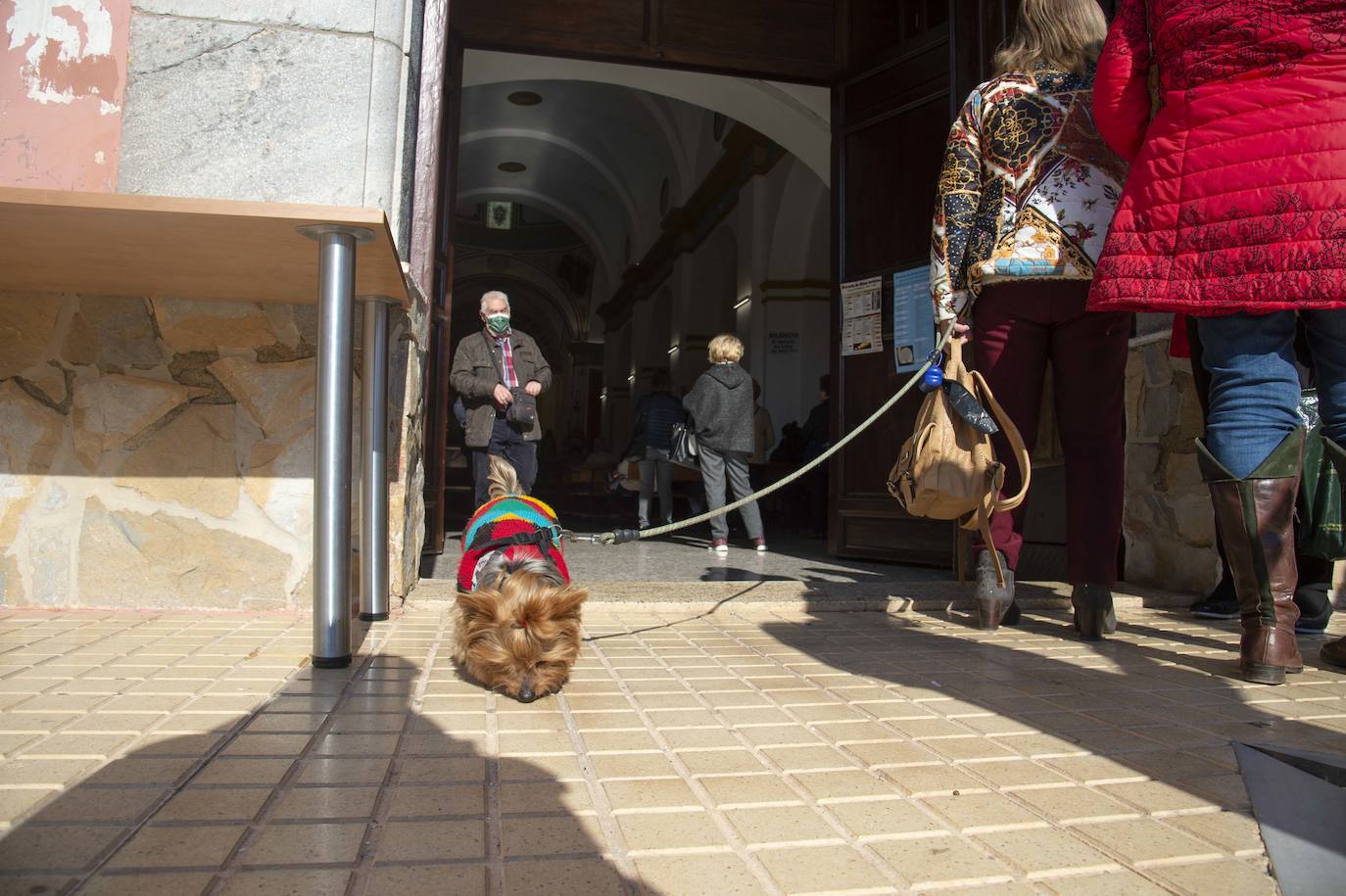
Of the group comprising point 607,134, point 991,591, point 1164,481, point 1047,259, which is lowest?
point 991,591

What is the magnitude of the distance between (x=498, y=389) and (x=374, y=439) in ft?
7.97

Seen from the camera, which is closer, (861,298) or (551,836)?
(551,836)

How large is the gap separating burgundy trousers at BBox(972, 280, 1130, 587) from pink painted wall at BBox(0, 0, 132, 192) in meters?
3.17

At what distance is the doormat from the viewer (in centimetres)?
127

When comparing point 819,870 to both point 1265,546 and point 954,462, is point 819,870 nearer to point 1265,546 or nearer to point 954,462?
point 1265,546

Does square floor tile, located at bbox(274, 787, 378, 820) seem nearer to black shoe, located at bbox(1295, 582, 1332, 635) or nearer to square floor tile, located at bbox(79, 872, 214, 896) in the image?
square floor tile, located at bbox(79, 872, 214, 896)

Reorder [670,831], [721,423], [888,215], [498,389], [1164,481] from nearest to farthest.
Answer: [670,831]
[1164,481]
[498,389]
[888,215]
[721,423]

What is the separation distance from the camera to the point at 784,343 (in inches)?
518

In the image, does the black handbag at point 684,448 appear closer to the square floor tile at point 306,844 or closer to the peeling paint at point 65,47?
the peeling paint at point 65,47

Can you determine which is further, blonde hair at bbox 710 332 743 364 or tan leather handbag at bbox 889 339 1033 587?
blonde hair at bbox 710 332 743 364

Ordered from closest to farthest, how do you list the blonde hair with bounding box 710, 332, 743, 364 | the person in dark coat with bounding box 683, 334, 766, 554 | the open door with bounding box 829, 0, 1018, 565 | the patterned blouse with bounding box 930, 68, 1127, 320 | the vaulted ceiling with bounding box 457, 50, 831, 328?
1. the patterned blouse with bounding box 930, 68, 1127, 320
2. the open door with bounding box 829, 0, 1018, 565
3. the person in dark coat with bounding box 683, 334, 766, 554
4. the blonde hair with bounding box 710, 332, 743, 364
5. the vaulted ceiling with bounding box 457, 50, 831, 328

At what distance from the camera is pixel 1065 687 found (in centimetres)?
243

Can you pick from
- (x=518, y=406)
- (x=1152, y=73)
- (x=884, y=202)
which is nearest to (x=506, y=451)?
(x=518, y=406)

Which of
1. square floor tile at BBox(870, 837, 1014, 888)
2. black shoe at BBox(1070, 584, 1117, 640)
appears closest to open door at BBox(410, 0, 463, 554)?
black shoe at BBox(1070, 584, 1117, 640)
